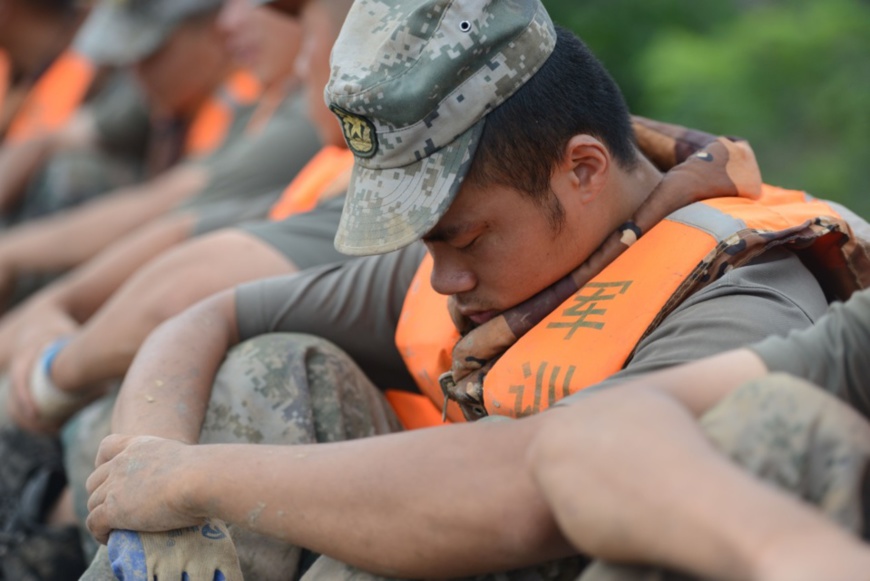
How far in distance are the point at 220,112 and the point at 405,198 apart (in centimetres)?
374

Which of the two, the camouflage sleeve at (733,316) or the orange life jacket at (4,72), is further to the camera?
the orange life jacket at (4,72)

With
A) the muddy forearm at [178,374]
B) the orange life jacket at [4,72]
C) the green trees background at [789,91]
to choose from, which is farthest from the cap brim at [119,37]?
the muddy forearm at [178,374]

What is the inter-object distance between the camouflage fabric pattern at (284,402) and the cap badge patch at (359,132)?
0.48 m

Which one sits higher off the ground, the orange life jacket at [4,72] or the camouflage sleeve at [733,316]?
the camouflage sleeve at [733,316]

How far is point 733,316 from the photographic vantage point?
6.64 feet

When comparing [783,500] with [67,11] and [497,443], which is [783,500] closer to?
[497,443]

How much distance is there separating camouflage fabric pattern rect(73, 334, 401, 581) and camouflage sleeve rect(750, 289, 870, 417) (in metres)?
1.01

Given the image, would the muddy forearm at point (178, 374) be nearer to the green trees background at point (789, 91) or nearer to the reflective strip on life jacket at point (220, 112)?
the reflective strip on life jacket at point (220, 112)

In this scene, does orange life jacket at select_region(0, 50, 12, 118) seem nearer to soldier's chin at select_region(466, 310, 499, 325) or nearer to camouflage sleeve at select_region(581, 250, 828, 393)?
soldier's chin at select_region(466, 310, 499, 325)

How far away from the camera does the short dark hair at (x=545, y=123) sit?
222cm

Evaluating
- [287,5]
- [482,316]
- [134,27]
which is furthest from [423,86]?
[134,27]

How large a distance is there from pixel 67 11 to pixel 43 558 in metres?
4.86

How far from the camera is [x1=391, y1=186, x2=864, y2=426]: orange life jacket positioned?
213cm

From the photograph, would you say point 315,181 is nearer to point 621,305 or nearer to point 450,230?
point 450,230
